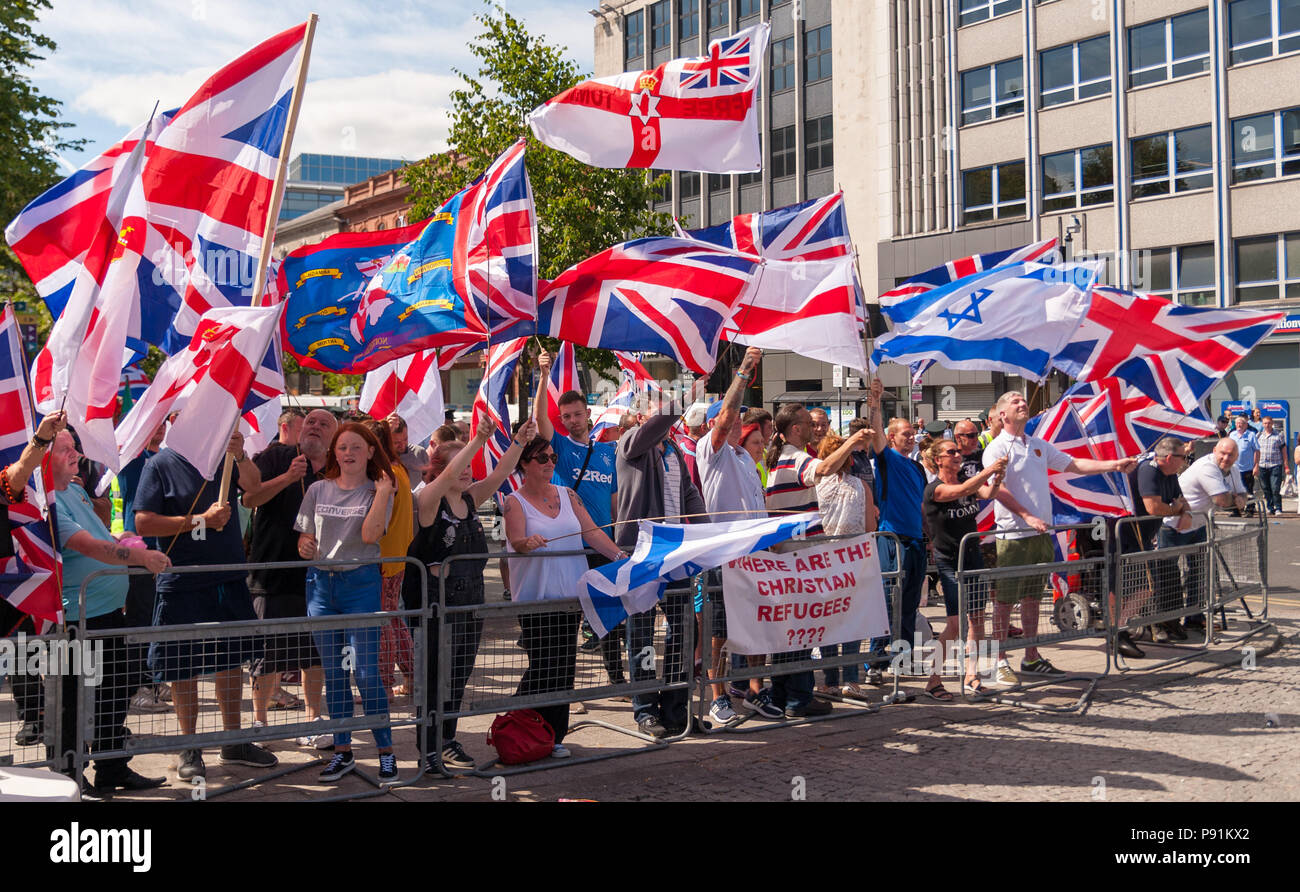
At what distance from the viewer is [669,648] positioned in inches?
280

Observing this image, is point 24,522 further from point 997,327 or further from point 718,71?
point 997,327

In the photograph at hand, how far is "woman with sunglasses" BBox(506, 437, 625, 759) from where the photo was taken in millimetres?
6613

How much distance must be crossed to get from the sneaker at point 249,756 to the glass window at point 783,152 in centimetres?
4128

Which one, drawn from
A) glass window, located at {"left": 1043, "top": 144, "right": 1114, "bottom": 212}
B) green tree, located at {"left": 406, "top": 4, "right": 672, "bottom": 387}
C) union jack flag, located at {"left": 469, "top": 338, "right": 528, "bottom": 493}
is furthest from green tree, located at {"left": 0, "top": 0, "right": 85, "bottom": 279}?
glass window, located at {"left": 1043, "top": 144, "right": 1114, "bottom": 212}

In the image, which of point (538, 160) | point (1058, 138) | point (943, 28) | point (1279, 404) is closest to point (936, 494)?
point (538, 160)

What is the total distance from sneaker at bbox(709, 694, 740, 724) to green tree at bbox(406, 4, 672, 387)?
55.0ft

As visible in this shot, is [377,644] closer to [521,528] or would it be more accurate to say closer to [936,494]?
[521,528]

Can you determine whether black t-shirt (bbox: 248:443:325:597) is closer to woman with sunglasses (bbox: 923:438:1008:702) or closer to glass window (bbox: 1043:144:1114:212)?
woman with sunglasses (bbox: 923:438:1008:702)

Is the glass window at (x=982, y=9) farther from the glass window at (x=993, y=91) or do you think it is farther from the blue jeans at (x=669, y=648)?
the blue jeans at (x=669, y=648)

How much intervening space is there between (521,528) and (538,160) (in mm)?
19150

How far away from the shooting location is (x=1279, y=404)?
29.7 m

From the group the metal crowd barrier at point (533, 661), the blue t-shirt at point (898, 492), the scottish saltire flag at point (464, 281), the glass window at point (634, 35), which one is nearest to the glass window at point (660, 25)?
the glass window at point (634, 35)

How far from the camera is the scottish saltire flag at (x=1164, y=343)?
9320 mm

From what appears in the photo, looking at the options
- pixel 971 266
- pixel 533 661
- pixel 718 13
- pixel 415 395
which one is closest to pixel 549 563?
pixel 533 661
